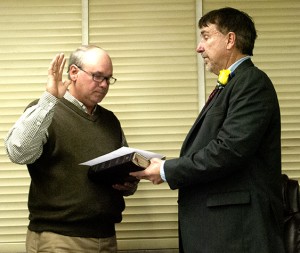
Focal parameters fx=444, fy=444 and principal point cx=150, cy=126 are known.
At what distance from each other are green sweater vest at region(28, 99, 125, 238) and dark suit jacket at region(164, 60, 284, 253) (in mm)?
438

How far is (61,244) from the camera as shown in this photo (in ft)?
6.13

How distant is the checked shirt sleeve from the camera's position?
172 cm

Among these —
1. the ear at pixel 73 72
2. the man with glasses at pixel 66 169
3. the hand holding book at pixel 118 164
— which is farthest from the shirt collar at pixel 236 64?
the ear at pixel 73 72

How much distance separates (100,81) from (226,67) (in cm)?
62

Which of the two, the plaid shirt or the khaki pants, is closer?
the plaid shirt

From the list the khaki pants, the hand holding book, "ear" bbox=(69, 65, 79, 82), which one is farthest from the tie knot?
the khaki pants

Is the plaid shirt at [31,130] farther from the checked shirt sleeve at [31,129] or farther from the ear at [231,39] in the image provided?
the ear at [231,39]

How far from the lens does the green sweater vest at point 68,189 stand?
1.89m

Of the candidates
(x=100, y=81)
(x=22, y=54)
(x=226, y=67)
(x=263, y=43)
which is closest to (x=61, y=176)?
(x=100, y=81)

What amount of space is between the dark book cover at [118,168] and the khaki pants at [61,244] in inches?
10.5

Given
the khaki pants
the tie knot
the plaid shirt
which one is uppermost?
the tie knot

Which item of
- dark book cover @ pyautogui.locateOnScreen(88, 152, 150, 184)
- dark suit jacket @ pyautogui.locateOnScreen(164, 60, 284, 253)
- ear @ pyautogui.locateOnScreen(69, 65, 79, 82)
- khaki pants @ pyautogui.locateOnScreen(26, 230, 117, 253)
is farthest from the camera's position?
ear @ pyautogui.locateOnScreen(69, 65, 79, 82)

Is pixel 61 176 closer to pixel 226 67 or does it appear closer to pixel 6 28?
pixel 226 67

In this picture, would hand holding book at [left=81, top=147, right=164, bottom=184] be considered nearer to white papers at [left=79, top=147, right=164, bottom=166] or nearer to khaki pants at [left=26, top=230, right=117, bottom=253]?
white papers at [left=79, top=147, right=164, bottom=166]
